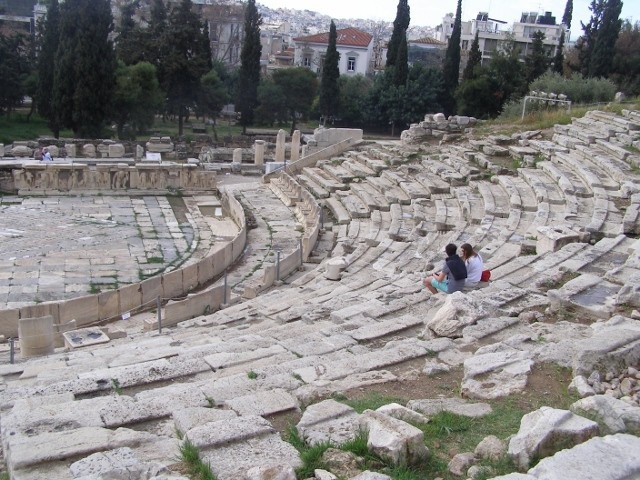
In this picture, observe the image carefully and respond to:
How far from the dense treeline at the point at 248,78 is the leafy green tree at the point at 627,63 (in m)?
0.06

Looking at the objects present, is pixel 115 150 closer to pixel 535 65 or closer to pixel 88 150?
pixel 88 150

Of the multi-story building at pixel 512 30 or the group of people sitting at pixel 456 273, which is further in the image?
the multi-story building at pixel 512 30

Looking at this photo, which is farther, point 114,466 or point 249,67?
point 249,67

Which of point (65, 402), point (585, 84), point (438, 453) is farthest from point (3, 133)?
point (438, 453)

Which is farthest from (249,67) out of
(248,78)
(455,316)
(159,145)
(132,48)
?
(455,316)

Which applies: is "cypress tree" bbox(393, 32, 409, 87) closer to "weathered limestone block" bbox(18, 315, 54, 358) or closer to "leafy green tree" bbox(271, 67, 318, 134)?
"leafy green tree" bbox(271, 67, 318, 134)

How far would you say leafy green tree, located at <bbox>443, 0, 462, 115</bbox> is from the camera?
3906cm

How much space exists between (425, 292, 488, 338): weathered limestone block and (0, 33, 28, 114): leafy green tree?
34823 millimetres

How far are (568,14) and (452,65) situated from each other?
83.9ft

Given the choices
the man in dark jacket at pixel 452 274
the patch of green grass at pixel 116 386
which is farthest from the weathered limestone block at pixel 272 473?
the man in dark jacket at pixel 452 274

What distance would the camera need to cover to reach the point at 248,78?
1543 inches

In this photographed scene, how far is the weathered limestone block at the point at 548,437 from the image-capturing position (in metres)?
3.82

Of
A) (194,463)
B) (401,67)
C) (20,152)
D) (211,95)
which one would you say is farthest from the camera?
(211,95)

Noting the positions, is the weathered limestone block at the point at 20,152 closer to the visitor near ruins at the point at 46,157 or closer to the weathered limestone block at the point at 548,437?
the visitor near ruins at the point at 46,157
